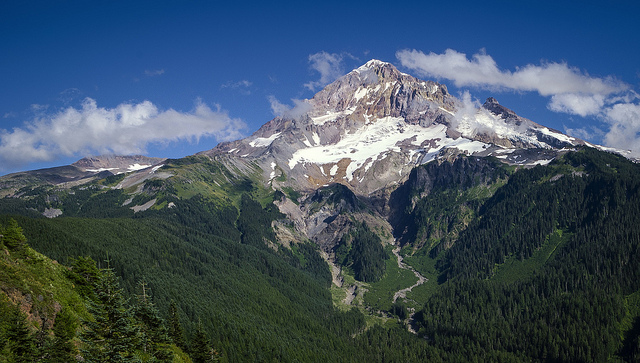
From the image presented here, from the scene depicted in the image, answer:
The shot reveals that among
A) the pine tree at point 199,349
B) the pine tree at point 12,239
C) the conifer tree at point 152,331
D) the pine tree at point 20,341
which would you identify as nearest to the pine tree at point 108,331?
the pine tree at point 20,341

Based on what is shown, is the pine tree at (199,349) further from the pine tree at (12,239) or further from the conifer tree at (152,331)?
the pine tree at (12,239)

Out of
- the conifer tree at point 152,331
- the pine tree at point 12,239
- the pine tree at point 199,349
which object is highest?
the pine tree at point 12,239

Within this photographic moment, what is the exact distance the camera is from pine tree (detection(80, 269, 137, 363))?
139 feet

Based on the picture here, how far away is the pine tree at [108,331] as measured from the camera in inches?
1666

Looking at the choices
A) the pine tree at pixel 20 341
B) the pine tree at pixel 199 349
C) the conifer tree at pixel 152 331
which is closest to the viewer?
the pine tree at pixel 20 341

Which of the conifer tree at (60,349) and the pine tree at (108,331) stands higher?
the pine tree at (108,331)

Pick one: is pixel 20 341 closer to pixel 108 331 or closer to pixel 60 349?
pixel 60 349

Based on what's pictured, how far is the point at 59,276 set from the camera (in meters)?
83.9

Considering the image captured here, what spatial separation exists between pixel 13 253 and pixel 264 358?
98.2m

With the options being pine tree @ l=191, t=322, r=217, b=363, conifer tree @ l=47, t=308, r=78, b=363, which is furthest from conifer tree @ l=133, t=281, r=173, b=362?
pine tree @ l=191, t=322, r=217, b=363

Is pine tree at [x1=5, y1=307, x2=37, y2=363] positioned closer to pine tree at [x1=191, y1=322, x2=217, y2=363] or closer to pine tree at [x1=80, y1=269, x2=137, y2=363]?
pine tree at [x1=80, y1=269, x2=137, y2=363]

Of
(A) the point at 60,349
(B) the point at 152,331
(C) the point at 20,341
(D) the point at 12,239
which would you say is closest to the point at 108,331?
(A) the point at 60,349

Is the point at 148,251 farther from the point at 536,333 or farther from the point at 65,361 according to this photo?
the point at 536,333

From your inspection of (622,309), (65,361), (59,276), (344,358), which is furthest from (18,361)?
(622,309)
